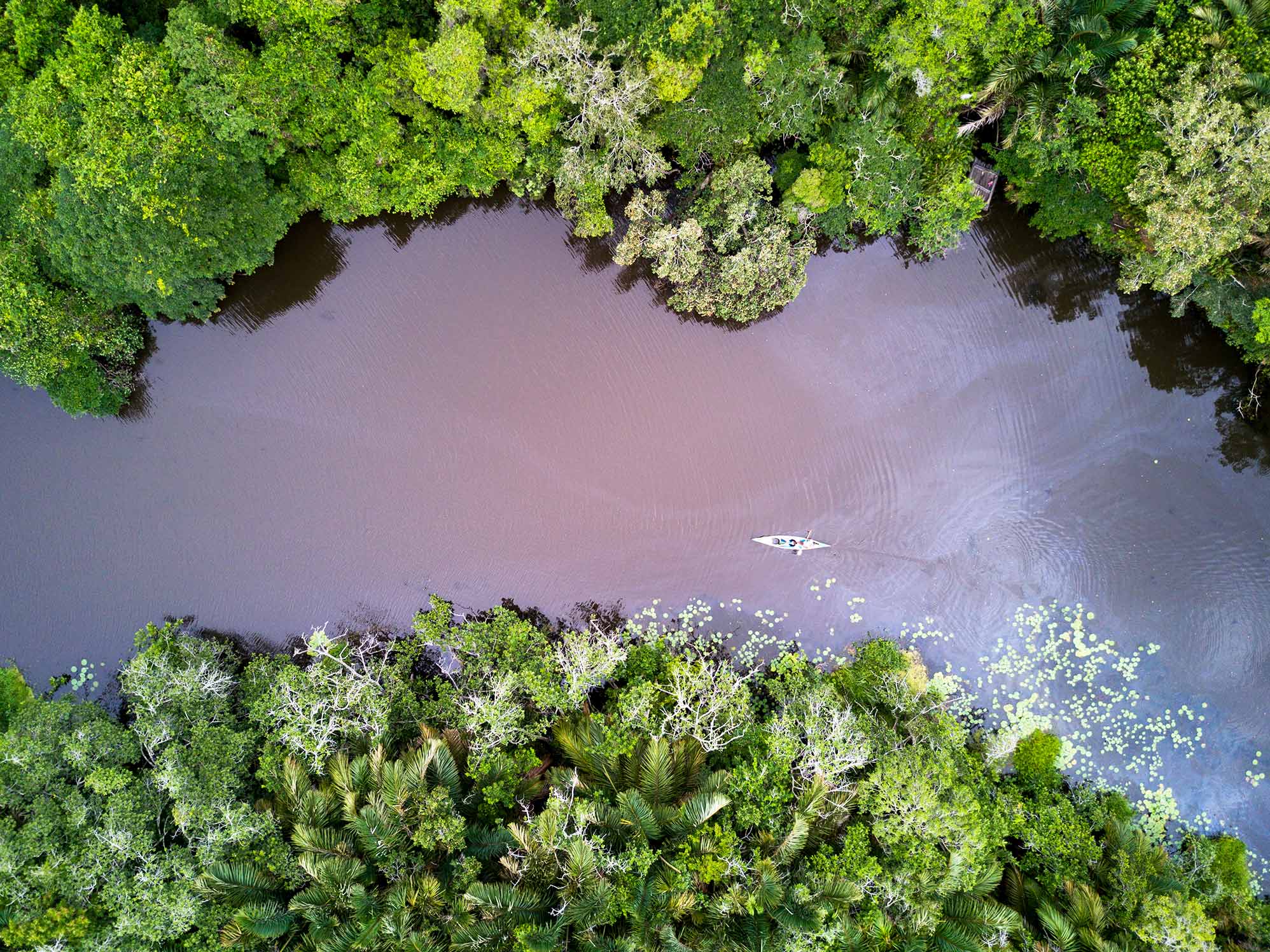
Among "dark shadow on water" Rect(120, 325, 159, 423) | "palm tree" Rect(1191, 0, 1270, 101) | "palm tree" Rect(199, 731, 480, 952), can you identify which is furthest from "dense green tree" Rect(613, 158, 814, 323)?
"dark shadow on water" Rect(120, 325, 159, 423)

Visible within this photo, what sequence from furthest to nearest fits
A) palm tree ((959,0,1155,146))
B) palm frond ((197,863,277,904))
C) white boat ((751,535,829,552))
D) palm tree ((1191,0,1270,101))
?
1. white boat ((751,535,829,552))
2. palm frond ((197,863,277,904))
3. palm tree ((959,0,1155,146))
4. palm tree ((1191,0,1270,101))

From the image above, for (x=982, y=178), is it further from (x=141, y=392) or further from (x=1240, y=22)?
(x=141, y=392)

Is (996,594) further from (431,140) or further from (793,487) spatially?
(431,140)

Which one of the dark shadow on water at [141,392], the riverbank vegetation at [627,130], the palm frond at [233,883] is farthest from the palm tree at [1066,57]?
the palm frond at [233,883]

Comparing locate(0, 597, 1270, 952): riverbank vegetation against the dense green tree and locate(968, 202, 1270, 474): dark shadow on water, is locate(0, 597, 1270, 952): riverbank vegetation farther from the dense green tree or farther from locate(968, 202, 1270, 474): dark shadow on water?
locate(968, 202, 1270, 474): dark shadow on water

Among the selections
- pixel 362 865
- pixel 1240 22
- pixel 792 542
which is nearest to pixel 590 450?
pixel 792 542

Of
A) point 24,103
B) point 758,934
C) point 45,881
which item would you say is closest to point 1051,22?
point 758,934
